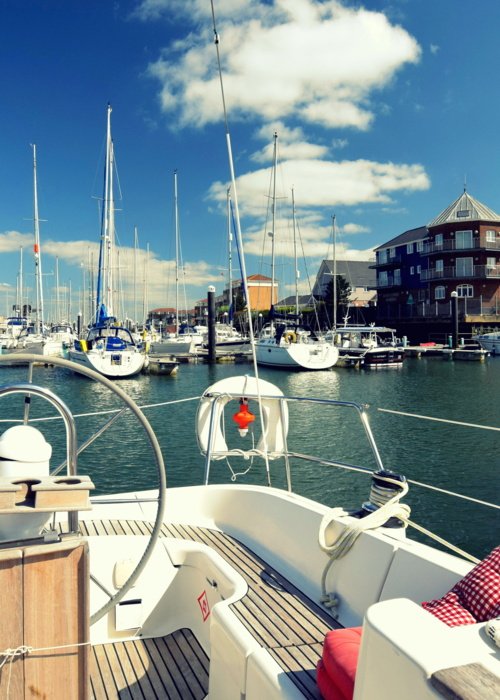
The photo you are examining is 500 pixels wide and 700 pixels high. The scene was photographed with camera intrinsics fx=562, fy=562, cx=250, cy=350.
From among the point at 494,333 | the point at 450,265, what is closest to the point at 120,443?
the point at 494,333

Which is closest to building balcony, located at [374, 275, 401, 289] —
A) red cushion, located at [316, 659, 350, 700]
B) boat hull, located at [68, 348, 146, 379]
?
boat hull, located at [68, 348, 146, 379]

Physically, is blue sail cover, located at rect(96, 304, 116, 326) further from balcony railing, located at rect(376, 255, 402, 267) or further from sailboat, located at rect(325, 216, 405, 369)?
balcony railing, located at rect(376, 255, 402, 267)

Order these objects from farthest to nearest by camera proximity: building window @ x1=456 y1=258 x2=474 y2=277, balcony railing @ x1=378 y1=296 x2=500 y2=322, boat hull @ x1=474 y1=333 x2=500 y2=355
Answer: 1. building window @ x1=456 y1=258 x2=474 y2=277
2. balcony railing @ x1=378 y1=296 x2=500 y2=322
3. boat hull @ x1=474 y1=333 x2=500 y2=355

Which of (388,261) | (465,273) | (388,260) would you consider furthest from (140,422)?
(388,260)

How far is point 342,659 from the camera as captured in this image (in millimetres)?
2002

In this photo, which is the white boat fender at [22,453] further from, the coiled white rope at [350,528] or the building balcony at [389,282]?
the building balcony at [389,282]

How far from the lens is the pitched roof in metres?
47.9

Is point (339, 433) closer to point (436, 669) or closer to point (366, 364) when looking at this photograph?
point (436, 669)

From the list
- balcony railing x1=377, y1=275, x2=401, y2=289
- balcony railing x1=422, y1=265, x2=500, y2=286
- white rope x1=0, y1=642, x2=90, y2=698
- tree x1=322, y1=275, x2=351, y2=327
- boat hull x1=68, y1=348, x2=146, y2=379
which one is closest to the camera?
white rope x1=0, y1=642, x2=90, y2=698

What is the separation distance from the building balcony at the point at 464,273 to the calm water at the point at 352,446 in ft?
71.9

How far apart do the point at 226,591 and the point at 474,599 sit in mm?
1568

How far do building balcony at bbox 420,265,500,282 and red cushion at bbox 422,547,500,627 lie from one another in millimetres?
48171

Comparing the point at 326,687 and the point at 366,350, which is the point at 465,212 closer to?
the point at 366,350

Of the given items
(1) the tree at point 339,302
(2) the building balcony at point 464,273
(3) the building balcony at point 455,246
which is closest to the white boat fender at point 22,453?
(2) the building balcony at point 464,273
